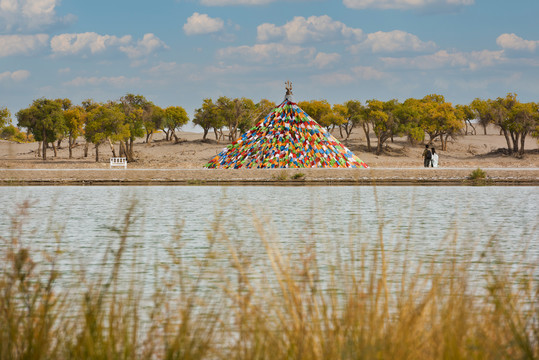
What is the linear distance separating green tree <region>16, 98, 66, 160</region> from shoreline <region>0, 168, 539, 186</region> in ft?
88.0

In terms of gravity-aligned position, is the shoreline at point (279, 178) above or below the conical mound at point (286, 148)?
below

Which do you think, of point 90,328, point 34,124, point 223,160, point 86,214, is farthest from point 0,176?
point 34,124

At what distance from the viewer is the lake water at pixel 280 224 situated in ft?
25.4

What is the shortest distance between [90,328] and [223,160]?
26.9m

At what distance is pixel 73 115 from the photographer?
56625 millimetres

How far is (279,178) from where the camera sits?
78.1 ft

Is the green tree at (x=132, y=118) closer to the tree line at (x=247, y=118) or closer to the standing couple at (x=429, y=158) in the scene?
the tree line at (x=247, y=118)

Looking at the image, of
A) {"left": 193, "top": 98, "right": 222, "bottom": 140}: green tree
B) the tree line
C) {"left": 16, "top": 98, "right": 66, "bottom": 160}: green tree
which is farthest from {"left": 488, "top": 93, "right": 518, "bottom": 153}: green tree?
{"left": 16, "top": 98, "right": 66, "bottom": 160}: green tree

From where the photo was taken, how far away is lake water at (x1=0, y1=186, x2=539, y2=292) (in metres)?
7.73

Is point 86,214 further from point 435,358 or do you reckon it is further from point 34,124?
point 34,124

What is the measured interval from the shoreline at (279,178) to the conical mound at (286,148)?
9.11ft

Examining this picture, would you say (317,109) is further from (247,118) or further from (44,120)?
(44,120)

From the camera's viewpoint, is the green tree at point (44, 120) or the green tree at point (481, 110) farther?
the green tree at point (481, 110)

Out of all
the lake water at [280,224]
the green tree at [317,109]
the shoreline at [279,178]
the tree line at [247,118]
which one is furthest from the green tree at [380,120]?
the lake water at [280,224]
